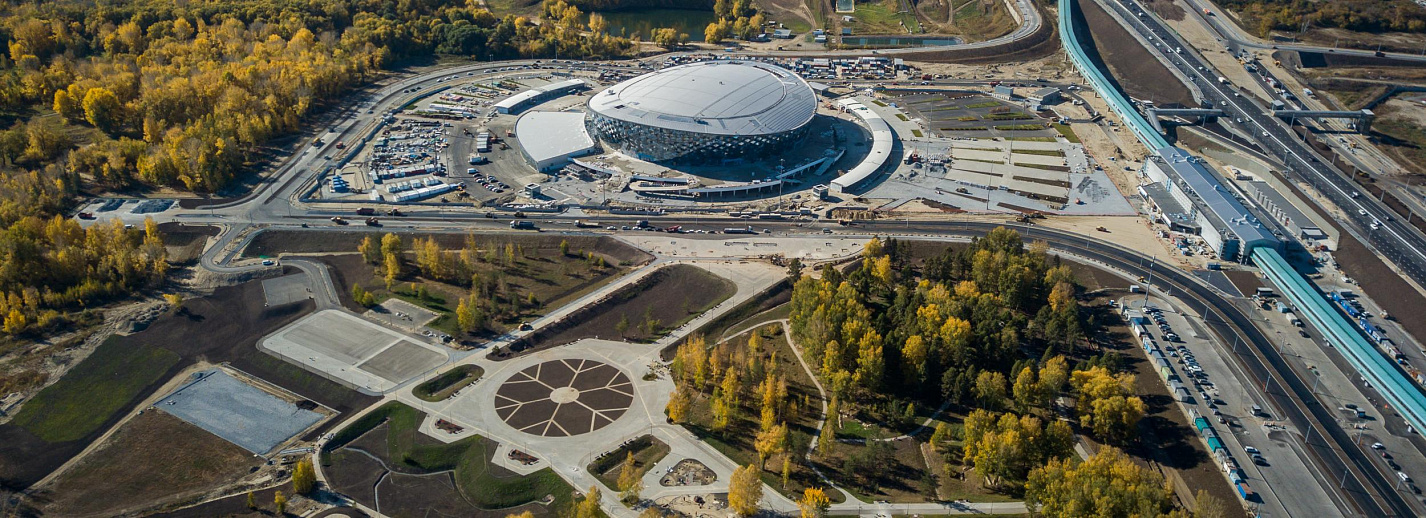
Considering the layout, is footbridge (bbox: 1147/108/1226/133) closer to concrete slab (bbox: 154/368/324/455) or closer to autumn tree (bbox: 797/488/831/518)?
autumn tree (bbox: 797/488/831/518)

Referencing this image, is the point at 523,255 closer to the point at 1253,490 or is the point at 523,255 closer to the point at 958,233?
the point at 958,233

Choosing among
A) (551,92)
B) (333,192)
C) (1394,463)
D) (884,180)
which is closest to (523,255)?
(333,192)

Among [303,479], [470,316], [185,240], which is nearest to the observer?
[303,479]

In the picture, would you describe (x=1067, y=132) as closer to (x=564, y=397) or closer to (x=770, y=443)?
(x=770, y=443)

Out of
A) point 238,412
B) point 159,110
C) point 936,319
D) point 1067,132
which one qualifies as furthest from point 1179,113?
point 159,110

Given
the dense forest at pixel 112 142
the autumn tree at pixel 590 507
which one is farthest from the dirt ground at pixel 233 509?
the dense forest at pixel 112 142

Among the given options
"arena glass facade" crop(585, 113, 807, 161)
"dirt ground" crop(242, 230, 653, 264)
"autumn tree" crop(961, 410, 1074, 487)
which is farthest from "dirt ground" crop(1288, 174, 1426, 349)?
"dirt ground" crop(242, 230, 653, 264)
